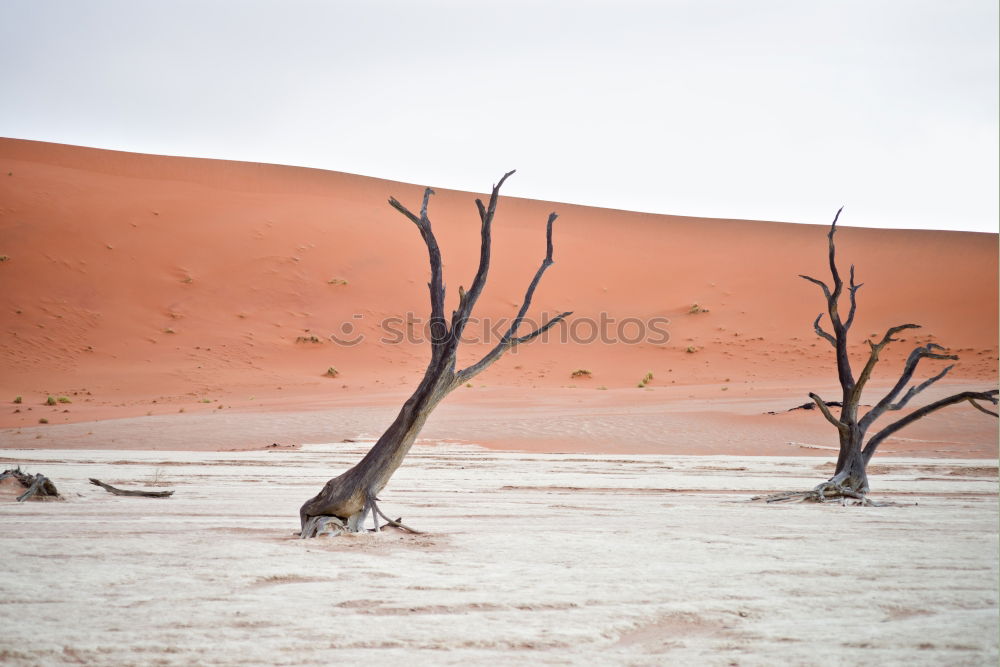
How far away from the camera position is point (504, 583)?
4062mm

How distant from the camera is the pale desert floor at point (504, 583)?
3045mm

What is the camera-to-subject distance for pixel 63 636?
307cm

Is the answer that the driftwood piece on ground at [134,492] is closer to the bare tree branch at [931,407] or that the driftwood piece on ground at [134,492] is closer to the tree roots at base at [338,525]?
the tree roots at base at [338,525]

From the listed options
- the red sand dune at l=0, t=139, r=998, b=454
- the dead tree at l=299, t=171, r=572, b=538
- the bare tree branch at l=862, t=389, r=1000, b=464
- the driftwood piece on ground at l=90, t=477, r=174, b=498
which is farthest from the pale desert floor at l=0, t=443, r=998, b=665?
the red sand dune at l=0, t=139, r=998, b=454

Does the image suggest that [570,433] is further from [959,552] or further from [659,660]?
[659,660]

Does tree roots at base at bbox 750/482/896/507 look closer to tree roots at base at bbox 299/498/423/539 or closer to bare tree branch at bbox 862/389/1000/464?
bare tree branch at bbox 862/389/1000/464

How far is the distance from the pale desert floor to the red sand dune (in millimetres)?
14940

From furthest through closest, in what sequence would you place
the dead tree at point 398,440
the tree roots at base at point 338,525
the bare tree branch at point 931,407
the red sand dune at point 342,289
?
the red sand dune at point 342,289, the bare tree branch at point 931,407, the dead tree at point 398,440, the tree roots at base at point 338,525

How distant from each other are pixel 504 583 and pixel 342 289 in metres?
34.0

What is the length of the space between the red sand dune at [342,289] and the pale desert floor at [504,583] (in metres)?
14.9

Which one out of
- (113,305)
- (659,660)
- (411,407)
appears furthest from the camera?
(113,305)

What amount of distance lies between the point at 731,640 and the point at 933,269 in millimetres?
51192

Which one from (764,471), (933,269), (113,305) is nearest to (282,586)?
(764,471)

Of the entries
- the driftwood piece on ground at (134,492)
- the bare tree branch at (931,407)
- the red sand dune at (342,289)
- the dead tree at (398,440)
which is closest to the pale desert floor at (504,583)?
the driftwood piece on ground at (134,492)
